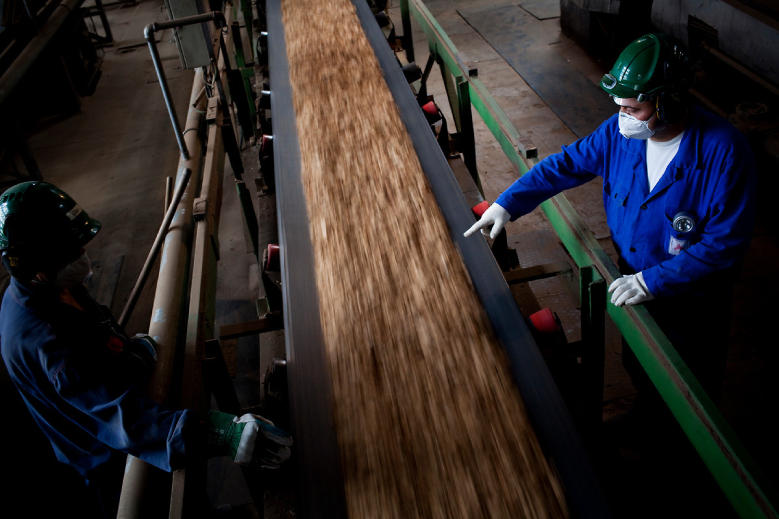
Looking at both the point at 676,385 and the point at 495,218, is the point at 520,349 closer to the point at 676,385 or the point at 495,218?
the point at 676,385

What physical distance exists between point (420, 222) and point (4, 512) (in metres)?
2.63

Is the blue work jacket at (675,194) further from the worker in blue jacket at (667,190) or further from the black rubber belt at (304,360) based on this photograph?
the black rubber belt at (304,360)

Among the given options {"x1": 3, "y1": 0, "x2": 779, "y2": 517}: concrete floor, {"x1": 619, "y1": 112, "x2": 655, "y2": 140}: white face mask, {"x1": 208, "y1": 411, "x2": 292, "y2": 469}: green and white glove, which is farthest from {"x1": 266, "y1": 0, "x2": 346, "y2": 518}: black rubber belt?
{"x1": 619, "y1": 112, "x2": 655, "y2": 140}: white face mask

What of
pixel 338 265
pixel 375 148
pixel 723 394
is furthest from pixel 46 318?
pixel 723 394

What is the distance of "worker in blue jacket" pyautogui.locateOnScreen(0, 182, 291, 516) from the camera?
1435 millimetres

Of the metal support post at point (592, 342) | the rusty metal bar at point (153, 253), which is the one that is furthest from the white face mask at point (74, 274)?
the metal support post at point (592, 342)

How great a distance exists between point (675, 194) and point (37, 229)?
1794 millimetres

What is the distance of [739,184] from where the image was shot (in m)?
1.55

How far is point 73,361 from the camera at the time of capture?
143cm

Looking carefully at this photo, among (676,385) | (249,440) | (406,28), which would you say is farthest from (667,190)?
(406,28)

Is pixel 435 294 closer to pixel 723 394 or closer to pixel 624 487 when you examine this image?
pixel 624 487

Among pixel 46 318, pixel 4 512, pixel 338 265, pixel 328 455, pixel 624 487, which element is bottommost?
pixel 4 512

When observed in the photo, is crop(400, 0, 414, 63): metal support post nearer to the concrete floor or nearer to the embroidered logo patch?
the concrete floor

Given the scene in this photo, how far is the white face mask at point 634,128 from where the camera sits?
1643mm
